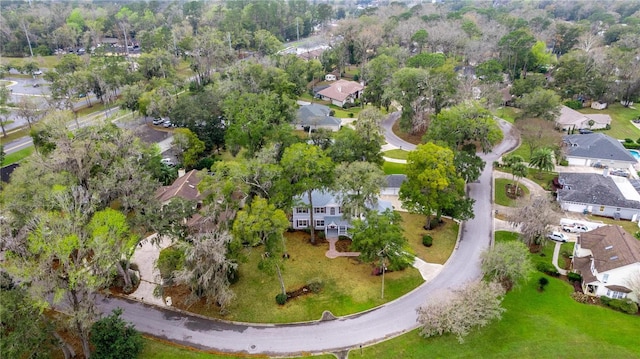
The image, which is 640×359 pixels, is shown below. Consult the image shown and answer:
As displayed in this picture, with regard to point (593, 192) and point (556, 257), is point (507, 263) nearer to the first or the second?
point (556, 257)

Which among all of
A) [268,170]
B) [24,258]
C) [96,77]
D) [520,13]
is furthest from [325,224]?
[520,13]

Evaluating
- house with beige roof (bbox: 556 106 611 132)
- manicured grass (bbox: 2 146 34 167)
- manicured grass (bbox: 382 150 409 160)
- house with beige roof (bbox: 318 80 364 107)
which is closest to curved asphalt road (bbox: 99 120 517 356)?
manicured grass (bbox: 382 150 409 160)

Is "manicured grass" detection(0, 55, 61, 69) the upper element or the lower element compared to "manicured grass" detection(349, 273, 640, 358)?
upper

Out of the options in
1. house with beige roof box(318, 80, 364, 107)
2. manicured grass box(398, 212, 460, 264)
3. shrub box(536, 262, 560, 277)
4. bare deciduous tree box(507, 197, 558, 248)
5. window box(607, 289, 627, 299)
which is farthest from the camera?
house with beige roof box(318, 80, 364, 107)

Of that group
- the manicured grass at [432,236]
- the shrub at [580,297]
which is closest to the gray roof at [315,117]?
the manicured grass at [432,236]

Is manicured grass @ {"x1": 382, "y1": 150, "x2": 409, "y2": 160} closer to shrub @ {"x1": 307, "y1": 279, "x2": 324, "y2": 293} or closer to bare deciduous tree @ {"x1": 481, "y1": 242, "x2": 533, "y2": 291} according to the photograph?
bare deciduous tree @ {"x1": 481, "y1": 242, "x2": 533, "y2": 291}

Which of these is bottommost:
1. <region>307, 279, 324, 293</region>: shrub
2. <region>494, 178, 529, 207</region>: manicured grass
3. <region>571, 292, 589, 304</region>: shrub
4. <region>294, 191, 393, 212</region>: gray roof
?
<region>571, 292, 589, 304</region>: shrub

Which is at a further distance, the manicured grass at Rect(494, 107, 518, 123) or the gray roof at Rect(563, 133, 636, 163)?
→ the manicured grass at Rect(494, 107, 518, 123)

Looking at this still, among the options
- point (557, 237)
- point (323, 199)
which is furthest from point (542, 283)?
point (323, 199)
